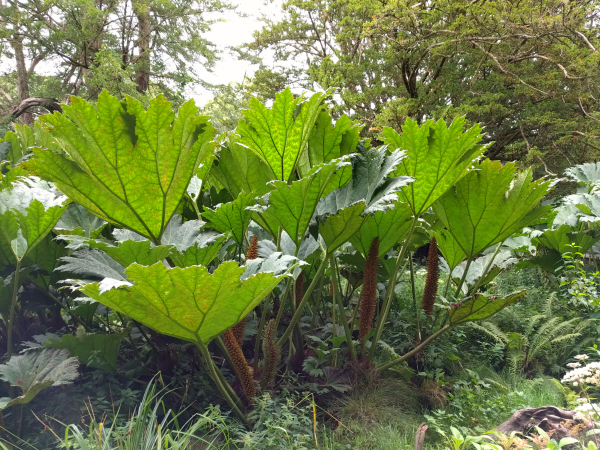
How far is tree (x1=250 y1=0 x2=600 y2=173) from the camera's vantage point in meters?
5.61

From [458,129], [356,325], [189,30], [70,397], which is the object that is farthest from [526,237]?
[189,30]

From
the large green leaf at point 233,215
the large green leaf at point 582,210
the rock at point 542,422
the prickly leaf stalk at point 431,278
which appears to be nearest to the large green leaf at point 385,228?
the prickly leaf stalk at point 431,278

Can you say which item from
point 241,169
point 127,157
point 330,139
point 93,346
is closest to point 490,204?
point 330,139

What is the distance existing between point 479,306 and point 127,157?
1.56 m

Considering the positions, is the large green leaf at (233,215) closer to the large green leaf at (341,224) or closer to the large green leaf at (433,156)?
the large green leaf at (341,224)

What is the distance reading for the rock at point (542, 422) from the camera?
5.25 feet

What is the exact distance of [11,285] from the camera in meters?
1.69

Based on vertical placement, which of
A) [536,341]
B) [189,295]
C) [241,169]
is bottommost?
[536,341]

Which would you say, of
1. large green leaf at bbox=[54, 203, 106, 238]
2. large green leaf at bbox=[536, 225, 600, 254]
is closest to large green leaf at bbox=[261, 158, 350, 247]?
large green leaf at bbox=[54, 203, 106, 238]

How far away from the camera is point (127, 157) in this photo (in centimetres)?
131

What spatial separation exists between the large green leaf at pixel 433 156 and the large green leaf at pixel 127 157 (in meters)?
0.88

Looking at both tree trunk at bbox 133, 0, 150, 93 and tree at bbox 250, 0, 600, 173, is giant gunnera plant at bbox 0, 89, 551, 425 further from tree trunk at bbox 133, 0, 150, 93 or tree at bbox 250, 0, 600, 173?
tree trunk at bbox 133, 0, 150, 93

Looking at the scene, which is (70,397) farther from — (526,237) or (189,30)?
(189,30)

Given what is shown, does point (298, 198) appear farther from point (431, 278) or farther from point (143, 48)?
point (143, 48)
